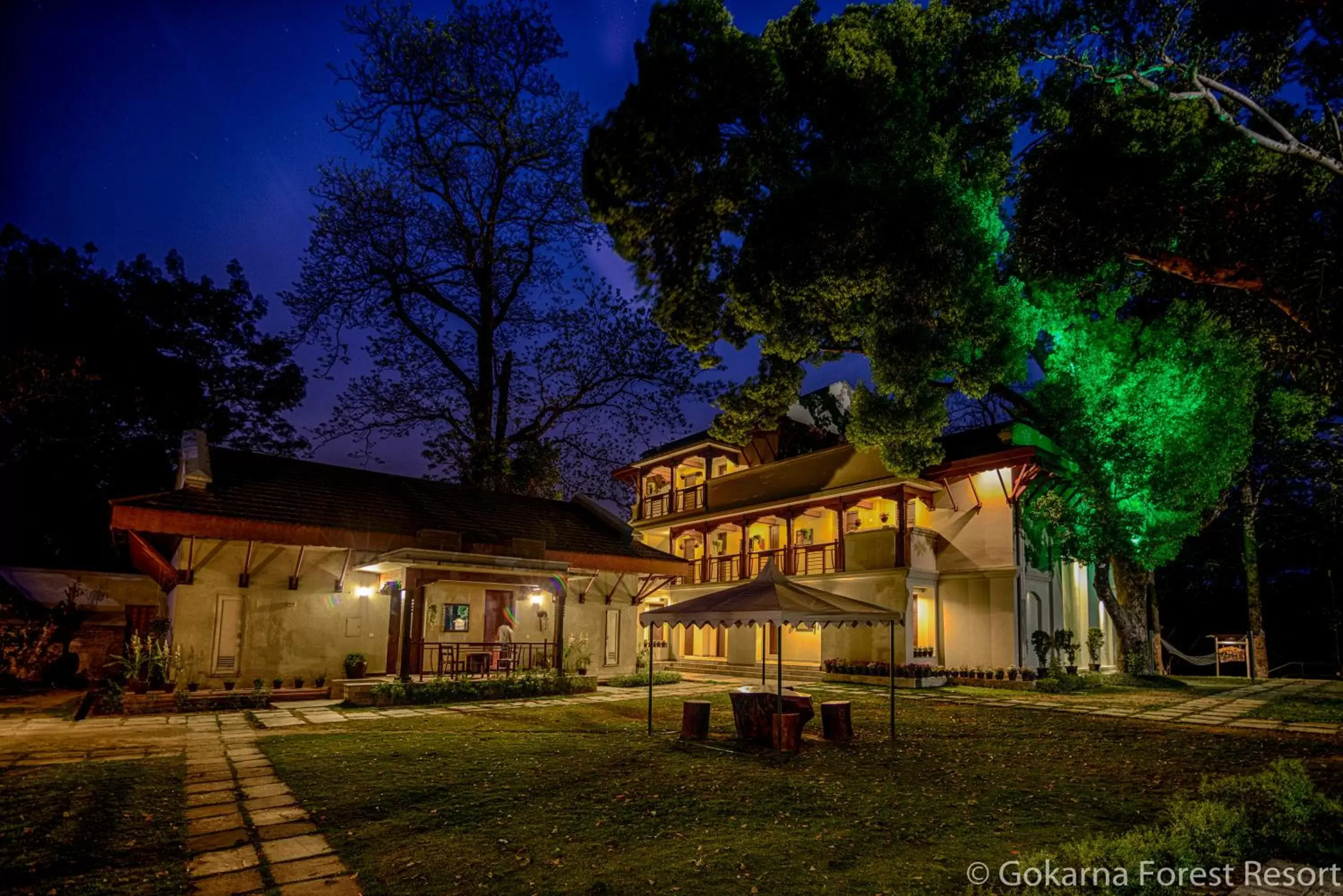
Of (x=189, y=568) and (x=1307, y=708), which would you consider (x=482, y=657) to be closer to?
(x=189, y=568)

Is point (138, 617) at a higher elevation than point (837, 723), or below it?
higher

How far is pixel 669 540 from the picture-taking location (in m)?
32.6

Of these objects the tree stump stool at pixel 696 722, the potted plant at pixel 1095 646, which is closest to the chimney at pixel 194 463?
the tree stump stool at pixel 696 722

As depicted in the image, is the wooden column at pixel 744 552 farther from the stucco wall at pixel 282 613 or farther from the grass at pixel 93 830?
Result: the grass at pixel 93 830

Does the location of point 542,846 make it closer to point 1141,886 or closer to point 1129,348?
point 1141,886

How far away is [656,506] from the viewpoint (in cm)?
3425

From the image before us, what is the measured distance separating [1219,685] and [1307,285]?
19.6 meters

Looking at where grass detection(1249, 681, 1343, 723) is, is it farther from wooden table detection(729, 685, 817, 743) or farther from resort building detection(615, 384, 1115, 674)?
wooden table detection(729, 685, 817, 743)

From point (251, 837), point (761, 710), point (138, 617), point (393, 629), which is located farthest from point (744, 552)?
point (251, 837)

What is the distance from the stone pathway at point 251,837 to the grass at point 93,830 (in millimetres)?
140

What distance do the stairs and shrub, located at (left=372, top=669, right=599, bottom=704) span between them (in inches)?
287

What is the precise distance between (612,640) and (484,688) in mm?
5361

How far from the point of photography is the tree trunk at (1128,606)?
68.6ft

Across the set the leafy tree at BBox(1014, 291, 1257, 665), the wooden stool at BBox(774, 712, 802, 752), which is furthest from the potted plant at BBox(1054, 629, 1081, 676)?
the wooden stool at BBox(774, 712, 802, 752)
